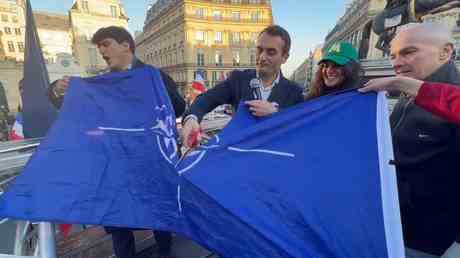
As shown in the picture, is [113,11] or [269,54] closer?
[269,54]

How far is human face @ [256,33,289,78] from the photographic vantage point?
190cm

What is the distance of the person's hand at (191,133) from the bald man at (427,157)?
53.2 inches

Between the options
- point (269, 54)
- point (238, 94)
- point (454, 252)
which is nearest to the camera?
point (454, 252)

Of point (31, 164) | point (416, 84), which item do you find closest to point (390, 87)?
point (416, 84)

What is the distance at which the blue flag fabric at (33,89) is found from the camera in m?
3.22

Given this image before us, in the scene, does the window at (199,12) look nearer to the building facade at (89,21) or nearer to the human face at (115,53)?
the building facade at (89,21)

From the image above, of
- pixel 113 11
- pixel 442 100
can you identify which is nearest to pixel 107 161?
pixel 442 100

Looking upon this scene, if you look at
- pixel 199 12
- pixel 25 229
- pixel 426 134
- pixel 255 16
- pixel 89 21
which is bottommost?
pixel 25 229

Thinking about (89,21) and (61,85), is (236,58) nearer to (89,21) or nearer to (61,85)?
(89,21)

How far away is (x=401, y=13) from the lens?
4910 mm

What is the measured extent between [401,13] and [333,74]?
14.9ft

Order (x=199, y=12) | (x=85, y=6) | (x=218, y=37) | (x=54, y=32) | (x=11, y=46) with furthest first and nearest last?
(x=11, y=46), (x=54, y=32), (x=218, y=37), (x=199, y=12), (x=85, y=6)

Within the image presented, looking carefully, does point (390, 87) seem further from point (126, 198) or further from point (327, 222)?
point (126, 198)

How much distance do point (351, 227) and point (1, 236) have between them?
13.1 feet
